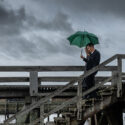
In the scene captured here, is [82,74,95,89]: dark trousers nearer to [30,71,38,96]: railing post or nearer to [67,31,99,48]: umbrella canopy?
[67,31,99,48]: umbrella canopy

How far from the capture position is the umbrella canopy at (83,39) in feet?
41.5

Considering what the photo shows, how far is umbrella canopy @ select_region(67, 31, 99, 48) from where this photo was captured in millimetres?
12664

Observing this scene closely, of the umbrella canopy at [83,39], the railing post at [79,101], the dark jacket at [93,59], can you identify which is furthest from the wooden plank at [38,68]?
the railing post at [79,101]

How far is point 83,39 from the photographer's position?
501 inches

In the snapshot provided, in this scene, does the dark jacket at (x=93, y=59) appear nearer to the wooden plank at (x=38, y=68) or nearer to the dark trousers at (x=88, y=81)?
the dark trousers at (x=88, y=81)

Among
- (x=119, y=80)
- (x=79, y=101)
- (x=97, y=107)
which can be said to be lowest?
(x=97, y=107)

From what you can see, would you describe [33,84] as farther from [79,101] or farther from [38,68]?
[79,101]

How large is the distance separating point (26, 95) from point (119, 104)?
2920 mm

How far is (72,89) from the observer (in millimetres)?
15031

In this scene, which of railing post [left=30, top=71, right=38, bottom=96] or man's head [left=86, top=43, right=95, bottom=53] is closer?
man's head [left=86, top=43, right=95, bottom=53]

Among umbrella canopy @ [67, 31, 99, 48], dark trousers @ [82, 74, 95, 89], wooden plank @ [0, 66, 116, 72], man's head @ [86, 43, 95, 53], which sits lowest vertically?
dark trousers @ [82, 74, 95, 89]

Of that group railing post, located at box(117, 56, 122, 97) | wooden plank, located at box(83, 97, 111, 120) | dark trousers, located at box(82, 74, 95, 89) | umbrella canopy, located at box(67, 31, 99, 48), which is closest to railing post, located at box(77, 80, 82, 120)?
wooden plank, located at box(83, 97, 111, 120)

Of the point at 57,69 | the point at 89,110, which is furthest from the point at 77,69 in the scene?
the point at 89,110

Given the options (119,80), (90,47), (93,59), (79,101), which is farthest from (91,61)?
(79,101)
